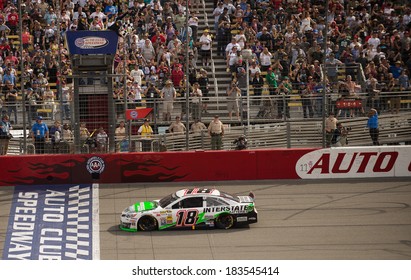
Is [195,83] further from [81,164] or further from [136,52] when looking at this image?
[81,164]

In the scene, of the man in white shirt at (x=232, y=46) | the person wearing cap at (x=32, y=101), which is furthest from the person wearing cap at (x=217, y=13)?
the person wearing cap at (x=32, y=101)

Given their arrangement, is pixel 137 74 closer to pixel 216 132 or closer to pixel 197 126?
pixel 197 126

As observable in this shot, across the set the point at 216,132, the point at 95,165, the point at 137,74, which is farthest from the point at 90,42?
the point at 216,132

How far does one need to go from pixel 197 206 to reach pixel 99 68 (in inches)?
276

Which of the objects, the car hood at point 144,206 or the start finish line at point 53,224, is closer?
the start finish line at point 53,224

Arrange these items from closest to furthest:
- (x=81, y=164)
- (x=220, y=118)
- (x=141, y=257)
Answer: (x=141, y=257) → (x=81, y=164) → (x=220, y=118)

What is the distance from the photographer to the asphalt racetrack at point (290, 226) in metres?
25.9

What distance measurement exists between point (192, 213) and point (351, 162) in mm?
7092

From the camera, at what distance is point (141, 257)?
25594 millimetres

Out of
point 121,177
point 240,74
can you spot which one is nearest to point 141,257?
point 121,177

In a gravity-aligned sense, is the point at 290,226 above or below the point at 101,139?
below

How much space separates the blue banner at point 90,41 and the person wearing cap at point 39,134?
2.50 m

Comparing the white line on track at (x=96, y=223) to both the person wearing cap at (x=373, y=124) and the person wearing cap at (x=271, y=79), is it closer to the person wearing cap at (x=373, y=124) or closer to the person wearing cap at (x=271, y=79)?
the person wearing cap at (x=271, y=79)

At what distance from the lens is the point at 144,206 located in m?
27.6
